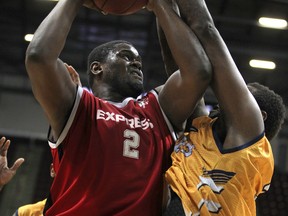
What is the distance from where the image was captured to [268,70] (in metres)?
12.0

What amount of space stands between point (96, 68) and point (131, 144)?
2.34 ft

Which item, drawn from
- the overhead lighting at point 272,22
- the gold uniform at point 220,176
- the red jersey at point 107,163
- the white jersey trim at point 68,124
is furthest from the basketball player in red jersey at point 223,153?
the overhead lighting at point 272,22

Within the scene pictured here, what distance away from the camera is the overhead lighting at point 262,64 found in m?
11.4

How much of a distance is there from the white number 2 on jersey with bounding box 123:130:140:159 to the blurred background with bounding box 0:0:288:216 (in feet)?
23.2

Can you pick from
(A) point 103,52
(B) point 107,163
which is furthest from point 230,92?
(A) point 103,52

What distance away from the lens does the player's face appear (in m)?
2.81

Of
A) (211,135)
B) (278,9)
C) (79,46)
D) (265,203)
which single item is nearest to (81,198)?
(211,135)

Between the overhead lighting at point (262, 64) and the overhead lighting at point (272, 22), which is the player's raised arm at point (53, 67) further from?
the overhead lighting at point (262, 64)

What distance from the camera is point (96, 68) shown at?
299cm

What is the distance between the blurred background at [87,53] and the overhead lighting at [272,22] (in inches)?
1.4

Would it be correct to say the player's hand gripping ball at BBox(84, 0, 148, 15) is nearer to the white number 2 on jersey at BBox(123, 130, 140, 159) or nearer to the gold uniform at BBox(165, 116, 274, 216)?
the white number 2 on jersey at BBox(123, 130, 140, 159)

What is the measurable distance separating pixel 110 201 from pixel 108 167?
155 mm

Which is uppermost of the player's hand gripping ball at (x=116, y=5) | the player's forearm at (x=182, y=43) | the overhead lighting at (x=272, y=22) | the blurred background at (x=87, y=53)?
the overhead lighting at (x=272, y=22)

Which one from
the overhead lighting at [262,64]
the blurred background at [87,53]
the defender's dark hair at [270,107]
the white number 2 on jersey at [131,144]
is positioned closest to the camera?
the white number 2 on jersey at [131,144]
